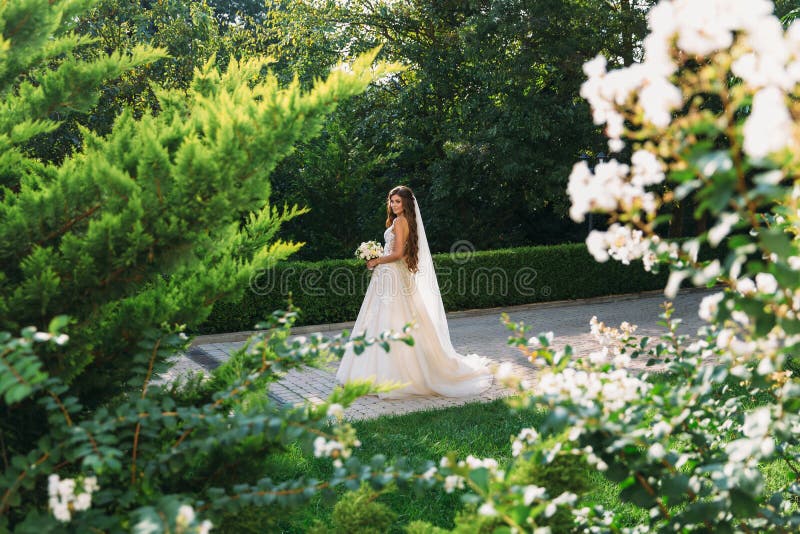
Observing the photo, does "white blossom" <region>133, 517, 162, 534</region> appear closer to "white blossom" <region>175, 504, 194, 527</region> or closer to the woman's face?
"white blossom" <region>175, 504, 194, 527</region>

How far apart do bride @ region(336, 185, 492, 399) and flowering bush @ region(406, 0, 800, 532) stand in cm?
436

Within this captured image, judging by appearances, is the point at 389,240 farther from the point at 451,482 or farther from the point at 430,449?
the point at 451,482

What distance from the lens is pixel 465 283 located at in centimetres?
1288

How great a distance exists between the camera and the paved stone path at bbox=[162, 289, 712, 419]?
21.7ft

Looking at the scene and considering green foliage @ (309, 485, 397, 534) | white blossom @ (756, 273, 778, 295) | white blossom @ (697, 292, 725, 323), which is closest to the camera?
white blossom @ (697, 292, 725, 323)

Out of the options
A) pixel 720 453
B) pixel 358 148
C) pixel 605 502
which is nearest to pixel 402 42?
pixel 358 148

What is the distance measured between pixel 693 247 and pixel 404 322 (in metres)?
5.58

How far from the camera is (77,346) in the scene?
2.13 metres

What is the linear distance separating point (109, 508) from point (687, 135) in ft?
6.48

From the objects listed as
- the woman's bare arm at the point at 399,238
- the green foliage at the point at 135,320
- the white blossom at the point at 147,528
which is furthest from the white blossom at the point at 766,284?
the woman's bare arm at the point at 399,238

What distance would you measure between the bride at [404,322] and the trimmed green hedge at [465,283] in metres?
3.57

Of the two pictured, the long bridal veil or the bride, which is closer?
the bride

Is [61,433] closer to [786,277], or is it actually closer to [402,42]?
[786,277]

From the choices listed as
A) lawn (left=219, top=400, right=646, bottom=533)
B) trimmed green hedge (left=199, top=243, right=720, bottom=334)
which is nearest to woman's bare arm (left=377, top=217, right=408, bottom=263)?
lawn (left=219, top=400, right=646, bottom=533)
